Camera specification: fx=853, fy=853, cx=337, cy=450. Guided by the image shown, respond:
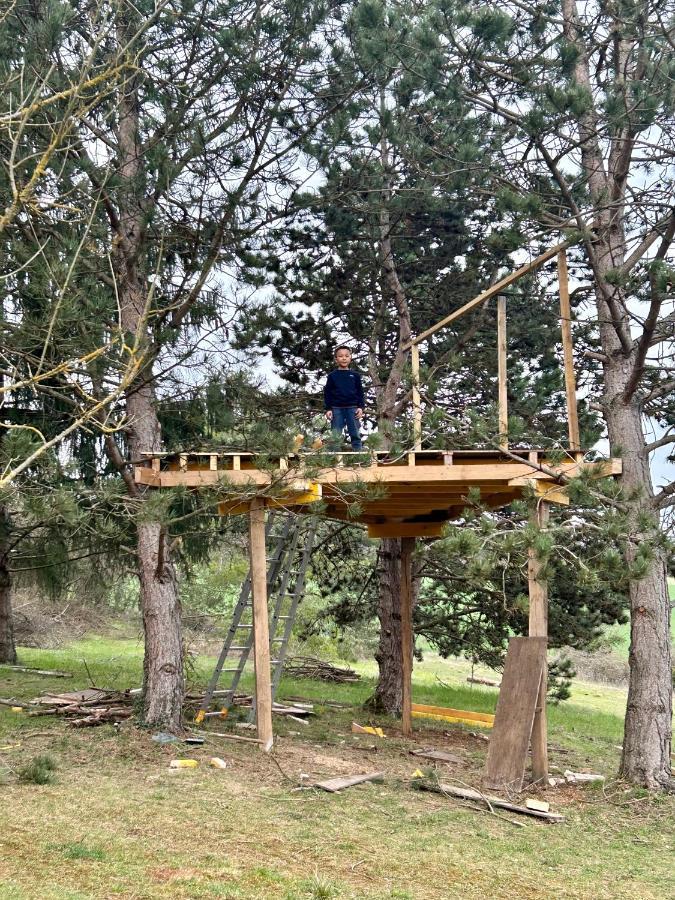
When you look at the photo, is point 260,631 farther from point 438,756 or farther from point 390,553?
point 390,553

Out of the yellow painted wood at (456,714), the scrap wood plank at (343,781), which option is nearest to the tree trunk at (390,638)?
the yellow painted wood at (456,714)

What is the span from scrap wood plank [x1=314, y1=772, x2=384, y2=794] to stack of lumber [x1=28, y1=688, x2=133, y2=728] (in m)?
2.65

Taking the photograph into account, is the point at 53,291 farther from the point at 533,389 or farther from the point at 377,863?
the point at 533,389

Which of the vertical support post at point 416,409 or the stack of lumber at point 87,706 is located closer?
the vertical support post at point 416,409

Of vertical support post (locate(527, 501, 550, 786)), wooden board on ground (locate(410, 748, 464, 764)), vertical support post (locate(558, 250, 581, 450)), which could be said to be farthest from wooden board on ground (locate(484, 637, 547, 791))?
vertical support post (locate(558, 250, 581, 450))

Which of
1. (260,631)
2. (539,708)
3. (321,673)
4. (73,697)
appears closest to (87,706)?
(73,697)

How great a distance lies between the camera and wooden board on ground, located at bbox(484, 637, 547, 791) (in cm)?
742

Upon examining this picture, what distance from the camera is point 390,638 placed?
36.4ft

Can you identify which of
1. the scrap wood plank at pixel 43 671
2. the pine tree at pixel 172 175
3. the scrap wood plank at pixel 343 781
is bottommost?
the scrap wood plank at pixel 343 781

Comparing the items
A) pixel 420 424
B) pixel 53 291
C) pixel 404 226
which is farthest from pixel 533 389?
pixel 53 291

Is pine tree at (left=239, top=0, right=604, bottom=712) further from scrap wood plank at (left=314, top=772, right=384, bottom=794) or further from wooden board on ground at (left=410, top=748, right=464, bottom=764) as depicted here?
scrap wood plank at (left=314, top=772, right=384, bottom=794)

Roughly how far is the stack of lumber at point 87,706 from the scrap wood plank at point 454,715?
4.16 metres

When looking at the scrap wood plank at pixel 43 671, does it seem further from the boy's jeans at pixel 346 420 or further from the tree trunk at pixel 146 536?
the boy's jeans at pixel 346 420

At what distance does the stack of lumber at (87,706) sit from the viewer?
28.3 feet
